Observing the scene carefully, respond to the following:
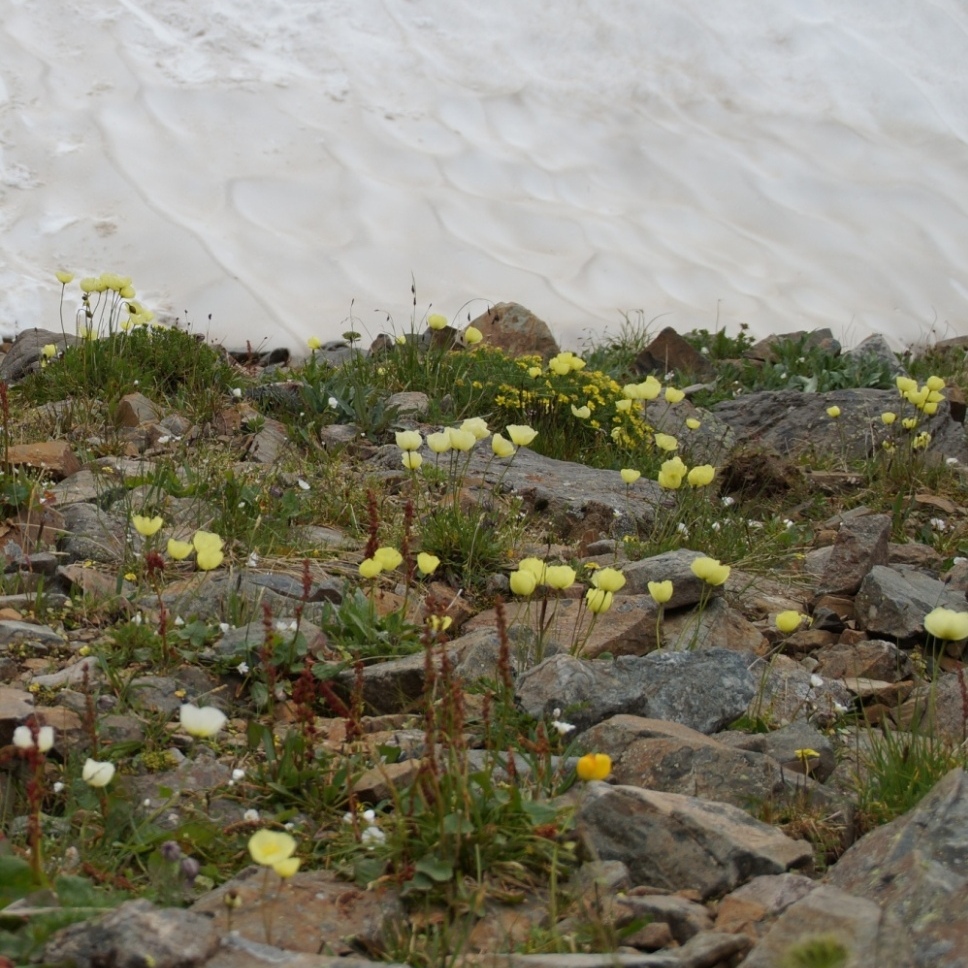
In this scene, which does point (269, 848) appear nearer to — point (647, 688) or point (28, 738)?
point (28, 738)

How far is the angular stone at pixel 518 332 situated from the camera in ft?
23.9

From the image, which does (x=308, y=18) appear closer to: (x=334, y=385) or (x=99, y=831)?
(x=334, y=385)

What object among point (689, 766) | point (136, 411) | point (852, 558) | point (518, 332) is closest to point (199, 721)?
point (689, 766)

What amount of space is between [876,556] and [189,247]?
17.3ft

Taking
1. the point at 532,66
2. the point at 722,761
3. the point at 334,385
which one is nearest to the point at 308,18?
the point at 532,66

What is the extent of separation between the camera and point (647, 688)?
305 cm

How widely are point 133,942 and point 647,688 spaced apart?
1514 mm

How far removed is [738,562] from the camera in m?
4.42

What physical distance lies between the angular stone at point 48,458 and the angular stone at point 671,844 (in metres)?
2.61

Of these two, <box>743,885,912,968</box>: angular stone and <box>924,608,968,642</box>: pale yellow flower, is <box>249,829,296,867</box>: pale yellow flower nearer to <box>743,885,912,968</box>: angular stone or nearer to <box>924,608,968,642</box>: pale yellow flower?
<box>743,885,912,968</box>: angular stone

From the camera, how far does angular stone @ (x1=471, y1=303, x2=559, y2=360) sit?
286 inches

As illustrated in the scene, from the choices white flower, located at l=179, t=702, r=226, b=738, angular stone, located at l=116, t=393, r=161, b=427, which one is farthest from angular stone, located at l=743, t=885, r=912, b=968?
angular stone, located at l=116, t=393, r=161, b=427

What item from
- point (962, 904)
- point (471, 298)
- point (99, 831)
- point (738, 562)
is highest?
point (962, 904)

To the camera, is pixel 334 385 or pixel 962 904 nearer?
pixel 962 904
